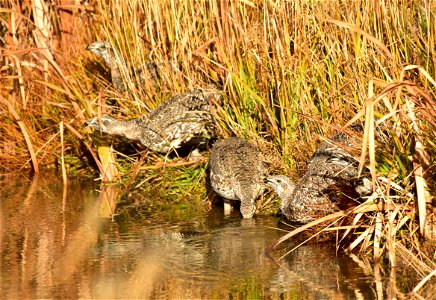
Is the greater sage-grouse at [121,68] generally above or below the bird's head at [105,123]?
above

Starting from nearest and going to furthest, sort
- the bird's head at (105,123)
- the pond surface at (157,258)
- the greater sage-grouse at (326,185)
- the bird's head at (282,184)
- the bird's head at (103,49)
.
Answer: the pond surface at (157,258) < the greater sage-grouse at (326,185) < the bird's head at (282,184) < the bird's head at (105,123) < the bird's head at (103,49)

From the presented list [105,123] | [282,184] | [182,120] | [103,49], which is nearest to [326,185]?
[282,184]

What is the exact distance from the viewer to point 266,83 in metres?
8.93

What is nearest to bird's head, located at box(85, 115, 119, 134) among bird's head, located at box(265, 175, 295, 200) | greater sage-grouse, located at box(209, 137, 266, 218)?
greater sage-grouse, located at box(209, 137, 266, 218)

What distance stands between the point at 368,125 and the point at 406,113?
4.03ft

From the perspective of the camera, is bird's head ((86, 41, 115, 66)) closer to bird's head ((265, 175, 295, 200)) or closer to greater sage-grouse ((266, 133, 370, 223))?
bird's head ((265, 175, 295, 200))

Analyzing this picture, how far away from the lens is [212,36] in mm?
9719

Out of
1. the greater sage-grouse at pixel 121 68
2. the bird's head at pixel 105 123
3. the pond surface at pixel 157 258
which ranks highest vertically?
the greater sage-grouse at pixel 121 68

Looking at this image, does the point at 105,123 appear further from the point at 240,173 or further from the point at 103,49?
the point at 240,173

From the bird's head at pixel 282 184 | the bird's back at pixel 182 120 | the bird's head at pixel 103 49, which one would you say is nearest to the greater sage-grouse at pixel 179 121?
the bird's back at pixel 182 120

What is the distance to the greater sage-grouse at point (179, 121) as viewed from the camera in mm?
9555

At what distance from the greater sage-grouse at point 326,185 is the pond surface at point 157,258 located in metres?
0.30

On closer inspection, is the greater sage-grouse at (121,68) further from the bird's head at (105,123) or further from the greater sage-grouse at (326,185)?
the greater sage-grouse at (326,185)

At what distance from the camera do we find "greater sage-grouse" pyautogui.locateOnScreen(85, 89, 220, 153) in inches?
376
